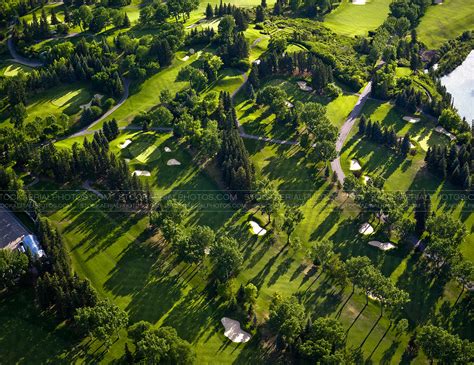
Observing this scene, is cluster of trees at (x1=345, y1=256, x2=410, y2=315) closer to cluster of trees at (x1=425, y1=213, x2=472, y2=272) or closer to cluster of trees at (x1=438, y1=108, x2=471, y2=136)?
cluster of trees at (x1=425, y1=213, x2=472, y2=272)

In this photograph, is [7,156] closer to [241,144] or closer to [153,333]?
[241,144]

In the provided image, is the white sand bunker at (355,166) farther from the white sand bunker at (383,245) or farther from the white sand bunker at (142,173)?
the white sand bunker at (142,173)

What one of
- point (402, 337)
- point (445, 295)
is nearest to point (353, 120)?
point (445, 295)

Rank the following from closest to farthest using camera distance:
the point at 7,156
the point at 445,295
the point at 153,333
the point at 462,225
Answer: the point at 153,333 < the point at 445,295 < the point at 462,225 < the point at 7,156

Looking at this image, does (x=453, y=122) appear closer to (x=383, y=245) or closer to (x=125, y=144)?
(x=383, y=245)

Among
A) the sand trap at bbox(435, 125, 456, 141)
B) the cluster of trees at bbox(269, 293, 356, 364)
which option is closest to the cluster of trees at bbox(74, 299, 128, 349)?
the cluster of trees at bbox(269, 293, 356, 364)

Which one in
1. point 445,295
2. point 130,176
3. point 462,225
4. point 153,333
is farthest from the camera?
point 130,176
